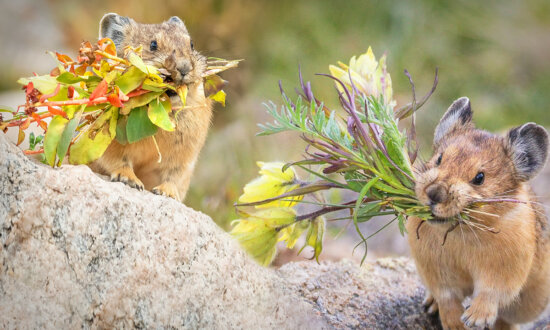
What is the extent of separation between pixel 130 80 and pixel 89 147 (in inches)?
11.3

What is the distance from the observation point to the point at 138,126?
8.11 feet

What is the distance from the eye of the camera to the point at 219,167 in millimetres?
5508

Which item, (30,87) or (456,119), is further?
(456,119)

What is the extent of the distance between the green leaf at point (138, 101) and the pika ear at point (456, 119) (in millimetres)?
1247

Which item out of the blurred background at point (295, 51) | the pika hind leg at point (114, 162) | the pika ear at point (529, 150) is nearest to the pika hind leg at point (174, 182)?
the pika hind leg at point (114, 162)

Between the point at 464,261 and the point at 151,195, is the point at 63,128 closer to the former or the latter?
the point at 151,195

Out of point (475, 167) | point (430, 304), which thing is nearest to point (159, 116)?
point (475, 167)

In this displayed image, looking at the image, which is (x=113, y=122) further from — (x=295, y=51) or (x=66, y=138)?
(x=295, y=51)

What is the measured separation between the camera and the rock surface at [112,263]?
216 cm

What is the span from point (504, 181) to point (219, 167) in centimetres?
314

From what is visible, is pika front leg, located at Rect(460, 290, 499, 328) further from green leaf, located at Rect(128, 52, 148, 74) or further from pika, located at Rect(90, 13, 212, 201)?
green leaf, located at Rect(128, 52, 148, 74)

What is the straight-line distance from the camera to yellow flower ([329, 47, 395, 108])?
293cm

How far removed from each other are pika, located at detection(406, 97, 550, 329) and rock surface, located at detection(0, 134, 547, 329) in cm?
61

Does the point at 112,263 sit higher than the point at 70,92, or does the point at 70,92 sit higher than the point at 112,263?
the point at 70,92
